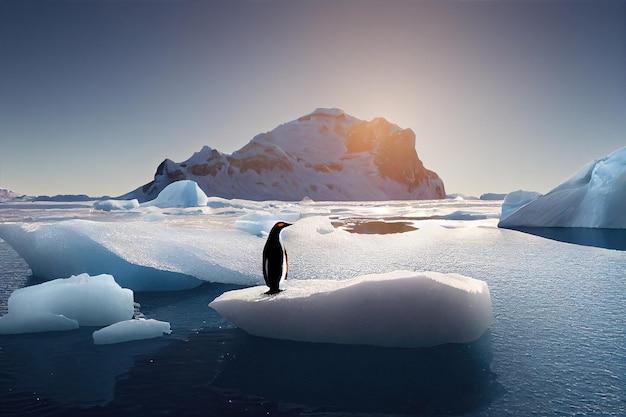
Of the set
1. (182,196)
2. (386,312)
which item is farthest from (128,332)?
(182,196)

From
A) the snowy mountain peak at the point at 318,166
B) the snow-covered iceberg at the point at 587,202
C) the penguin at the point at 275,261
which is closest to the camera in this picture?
the penguin at the point at 275,261

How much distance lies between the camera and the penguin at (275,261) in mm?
3891

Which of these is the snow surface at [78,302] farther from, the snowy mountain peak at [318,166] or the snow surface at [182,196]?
the snowy mountain peak at [318,166]

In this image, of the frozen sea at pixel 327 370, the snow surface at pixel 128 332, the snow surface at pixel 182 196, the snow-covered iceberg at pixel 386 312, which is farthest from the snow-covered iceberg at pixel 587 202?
the snow surface at pixel 182 196

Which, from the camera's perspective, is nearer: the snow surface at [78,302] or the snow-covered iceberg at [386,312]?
the snow-covered iceberg at [386,312]

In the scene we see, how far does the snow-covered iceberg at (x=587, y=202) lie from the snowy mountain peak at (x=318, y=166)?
52.1 metres

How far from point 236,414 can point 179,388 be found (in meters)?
0.52

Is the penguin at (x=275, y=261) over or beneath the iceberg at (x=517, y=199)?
beneath

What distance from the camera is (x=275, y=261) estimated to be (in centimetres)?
393

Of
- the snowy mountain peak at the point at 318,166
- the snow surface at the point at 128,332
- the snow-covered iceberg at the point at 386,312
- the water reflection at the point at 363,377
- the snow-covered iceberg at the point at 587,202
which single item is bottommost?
the water reflection at the point at 363,377

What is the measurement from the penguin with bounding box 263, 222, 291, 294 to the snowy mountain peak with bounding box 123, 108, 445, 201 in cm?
5996

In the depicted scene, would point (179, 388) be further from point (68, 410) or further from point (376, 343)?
point (376, 343)

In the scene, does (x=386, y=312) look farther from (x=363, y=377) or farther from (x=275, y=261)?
(x=275, y=261)

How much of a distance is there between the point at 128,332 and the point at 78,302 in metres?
0.91
